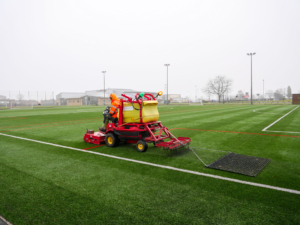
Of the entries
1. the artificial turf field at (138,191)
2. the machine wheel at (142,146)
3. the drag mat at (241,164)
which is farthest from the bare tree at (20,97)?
the drag mat at (241,164)

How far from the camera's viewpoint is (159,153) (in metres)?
6.77

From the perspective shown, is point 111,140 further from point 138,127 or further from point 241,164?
point 241,164

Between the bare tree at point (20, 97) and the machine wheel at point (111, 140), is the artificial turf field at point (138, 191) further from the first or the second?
the bare tree at point (20, 97)

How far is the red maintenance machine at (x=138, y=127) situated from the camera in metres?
6.91

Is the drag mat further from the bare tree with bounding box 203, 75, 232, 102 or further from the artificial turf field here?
the bare tree with bounding box 203, 75, 232, 102

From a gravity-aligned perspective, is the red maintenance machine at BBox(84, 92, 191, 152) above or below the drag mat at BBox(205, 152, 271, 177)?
above

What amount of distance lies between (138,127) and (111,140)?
1344 millimetres

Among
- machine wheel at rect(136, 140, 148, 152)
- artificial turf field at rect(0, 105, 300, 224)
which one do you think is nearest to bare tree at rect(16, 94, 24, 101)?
artificial turf field at rect(0, 105, 300, 224)

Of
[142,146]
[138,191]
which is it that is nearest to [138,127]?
[142,146]

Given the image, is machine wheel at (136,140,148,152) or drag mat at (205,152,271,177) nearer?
drag mat at (205,152,271,177)

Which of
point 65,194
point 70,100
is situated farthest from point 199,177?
point 70,100

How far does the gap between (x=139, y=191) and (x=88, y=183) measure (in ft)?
3.84

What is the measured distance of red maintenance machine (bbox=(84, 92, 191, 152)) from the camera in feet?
22.7

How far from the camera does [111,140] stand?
7758 millimetres
